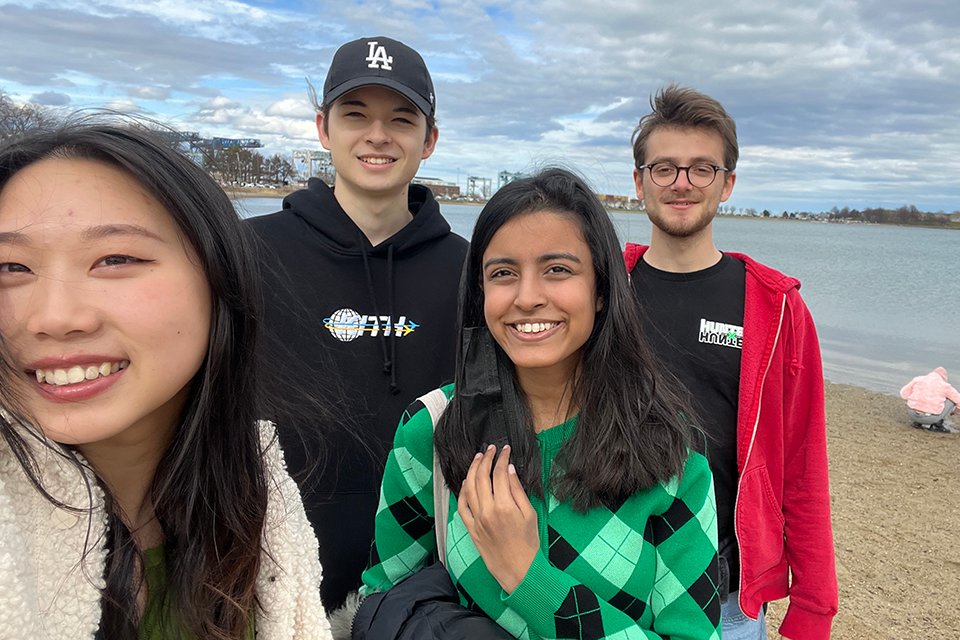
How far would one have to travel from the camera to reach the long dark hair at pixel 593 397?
69.4 inches

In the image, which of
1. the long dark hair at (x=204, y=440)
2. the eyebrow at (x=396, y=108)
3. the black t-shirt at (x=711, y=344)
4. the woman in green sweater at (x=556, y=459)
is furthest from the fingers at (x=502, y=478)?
the eyebrow at (x=396, y=108)

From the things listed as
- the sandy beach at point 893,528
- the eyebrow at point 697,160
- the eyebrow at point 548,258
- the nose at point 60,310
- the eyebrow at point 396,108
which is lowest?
the sandy beach at point 893,528

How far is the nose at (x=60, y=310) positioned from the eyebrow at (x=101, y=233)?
0.08 metres

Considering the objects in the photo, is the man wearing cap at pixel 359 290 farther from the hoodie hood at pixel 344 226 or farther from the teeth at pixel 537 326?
the teeth at pixel 537 326

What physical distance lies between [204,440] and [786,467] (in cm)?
247

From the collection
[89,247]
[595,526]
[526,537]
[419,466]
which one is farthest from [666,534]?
[89,247]

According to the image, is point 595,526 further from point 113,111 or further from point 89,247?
point 113,111

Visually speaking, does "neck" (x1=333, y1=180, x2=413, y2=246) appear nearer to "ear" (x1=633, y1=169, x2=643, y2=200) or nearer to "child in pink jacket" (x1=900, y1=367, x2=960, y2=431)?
"ear" (x1=633, y1=169, x2=643, y2=200)

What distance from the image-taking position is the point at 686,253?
304 cm

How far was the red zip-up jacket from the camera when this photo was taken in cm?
265

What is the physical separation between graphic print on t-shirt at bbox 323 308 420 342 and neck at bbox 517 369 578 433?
0.78 meters

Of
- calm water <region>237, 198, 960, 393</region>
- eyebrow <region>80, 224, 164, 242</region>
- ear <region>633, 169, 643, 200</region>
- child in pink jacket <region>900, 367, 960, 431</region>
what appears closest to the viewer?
eyebrow <region>80, 224, 164, 242</region>

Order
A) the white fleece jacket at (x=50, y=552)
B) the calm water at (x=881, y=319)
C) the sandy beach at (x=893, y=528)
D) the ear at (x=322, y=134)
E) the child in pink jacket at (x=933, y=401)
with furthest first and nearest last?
1. the calm water at (x=881, y=319)
2. the child in pink jacket at (x=933, y=401)
3. the sandy beach at (x=893, y=528)
4. the ear at (x=322, y=134)
5. the white fleece jacket at (x=50, y=552)

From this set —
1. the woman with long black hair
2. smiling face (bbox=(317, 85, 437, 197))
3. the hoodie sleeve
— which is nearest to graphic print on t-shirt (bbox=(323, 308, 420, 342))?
smiling face (bbox=(317, 85, 437, 197))
